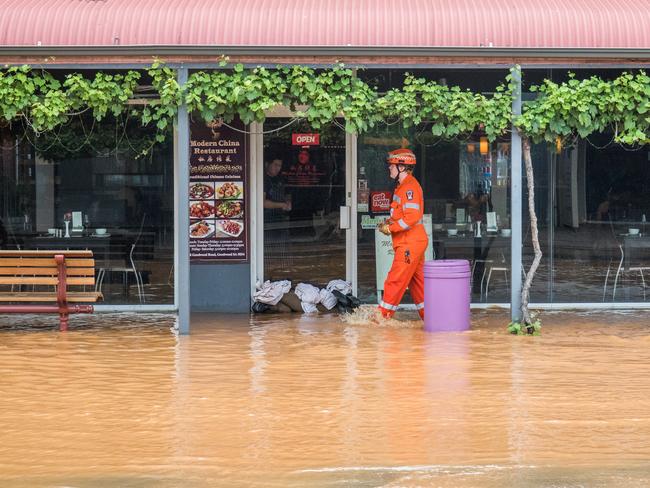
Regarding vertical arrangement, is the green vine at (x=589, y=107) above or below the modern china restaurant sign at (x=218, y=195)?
above

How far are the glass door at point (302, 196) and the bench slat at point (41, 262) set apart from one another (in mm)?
2753

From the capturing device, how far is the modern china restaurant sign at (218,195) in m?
14.5

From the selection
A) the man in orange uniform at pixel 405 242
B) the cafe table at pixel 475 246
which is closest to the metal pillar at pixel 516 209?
the man in orange uniform at pixel 405 242

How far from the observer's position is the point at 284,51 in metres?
12.1

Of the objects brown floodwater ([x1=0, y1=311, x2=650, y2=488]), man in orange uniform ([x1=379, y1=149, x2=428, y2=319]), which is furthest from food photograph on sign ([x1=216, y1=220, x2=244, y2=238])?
man in orange uniform ([x1=379, y1=149, x2=428, y2=319])

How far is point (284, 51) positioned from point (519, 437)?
18.6ft

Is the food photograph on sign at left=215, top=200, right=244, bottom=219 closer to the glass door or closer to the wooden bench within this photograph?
the glass door

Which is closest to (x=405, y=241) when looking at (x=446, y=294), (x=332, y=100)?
(x=446, y=294)

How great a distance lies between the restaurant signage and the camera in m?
14.7

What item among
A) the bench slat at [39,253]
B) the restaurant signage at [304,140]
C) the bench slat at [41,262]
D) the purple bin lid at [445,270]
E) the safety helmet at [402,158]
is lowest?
the purple bin lid at [445,270]

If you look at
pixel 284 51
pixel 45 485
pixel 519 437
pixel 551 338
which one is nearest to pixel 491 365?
pixel 551 338

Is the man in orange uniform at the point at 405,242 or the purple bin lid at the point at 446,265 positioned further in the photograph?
the man in orange uniform at the point at 405,242

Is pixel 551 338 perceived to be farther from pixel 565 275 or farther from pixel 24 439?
pixel 24 439

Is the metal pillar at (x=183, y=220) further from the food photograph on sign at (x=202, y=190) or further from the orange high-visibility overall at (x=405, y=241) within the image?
the orange high-visibility overall at (x=405, y=241)
